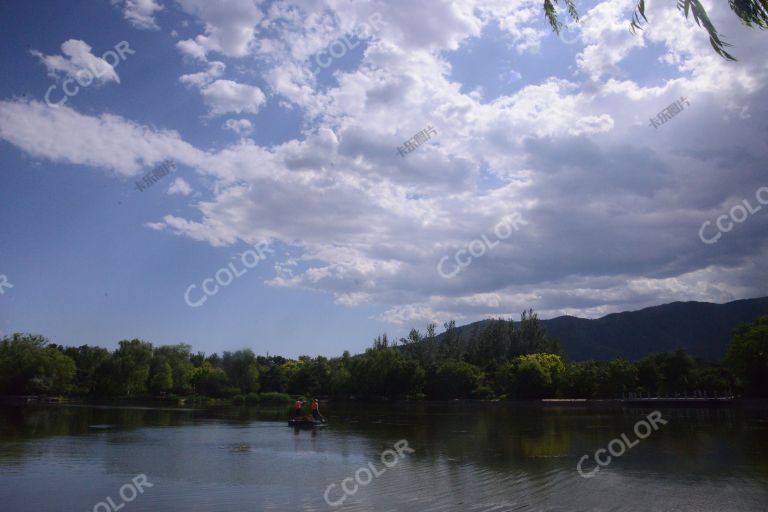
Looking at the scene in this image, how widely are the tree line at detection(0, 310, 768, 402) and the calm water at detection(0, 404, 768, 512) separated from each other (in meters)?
39.9

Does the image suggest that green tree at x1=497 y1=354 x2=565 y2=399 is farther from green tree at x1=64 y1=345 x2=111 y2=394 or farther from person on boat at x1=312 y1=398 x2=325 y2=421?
green tree at x1=64 y1=345 x2=111 y2=394

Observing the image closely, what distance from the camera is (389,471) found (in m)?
19.1

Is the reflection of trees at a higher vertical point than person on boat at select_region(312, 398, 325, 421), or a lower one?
lower

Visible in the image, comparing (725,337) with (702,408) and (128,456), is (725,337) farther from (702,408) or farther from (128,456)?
(128,456)

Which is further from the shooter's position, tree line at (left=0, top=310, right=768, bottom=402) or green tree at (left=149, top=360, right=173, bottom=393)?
green tree at (left=149, top=360, right=173, bottom=393)

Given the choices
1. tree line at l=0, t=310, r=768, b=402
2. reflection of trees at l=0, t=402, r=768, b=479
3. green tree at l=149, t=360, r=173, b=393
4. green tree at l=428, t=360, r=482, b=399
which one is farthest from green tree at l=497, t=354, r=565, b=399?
green tree at l=149, t=360, r=173, b=393

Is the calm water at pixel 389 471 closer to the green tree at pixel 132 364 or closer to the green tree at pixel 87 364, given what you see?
the green tree at pixel 132 364

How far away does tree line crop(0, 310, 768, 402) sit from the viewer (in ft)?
231

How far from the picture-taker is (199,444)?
27.5 m

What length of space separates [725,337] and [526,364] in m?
157

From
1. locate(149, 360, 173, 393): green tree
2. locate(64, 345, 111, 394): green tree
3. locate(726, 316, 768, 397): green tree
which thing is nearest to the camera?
locate(726, 316, 768, 397): green tree

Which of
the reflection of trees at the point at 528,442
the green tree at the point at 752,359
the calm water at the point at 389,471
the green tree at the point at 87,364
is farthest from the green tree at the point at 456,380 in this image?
the green tree at the point at 87,364

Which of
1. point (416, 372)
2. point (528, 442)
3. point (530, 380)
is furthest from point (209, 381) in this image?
point (528, 442)

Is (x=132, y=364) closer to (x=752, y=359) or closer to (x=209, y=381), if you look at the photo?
(x=209, y=381)
